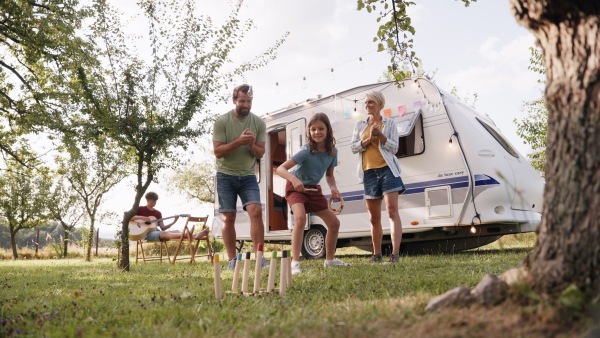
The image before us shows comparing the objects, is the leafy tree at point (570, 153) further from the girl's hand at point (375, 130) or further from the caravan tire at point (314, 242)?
the caravan tire at point (314, 242)

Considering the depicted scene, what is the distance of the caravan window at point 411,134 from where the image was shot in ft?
21.7

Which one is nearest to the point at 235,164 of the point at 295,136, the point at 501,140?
the point at 295,136

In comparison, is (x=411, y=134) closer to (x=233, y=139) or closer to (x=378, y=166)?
(x=378, y=166)

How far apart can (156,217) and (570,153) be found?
8.52 metres

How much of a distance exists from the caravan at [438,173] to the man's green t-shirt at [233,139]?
1.92 metres

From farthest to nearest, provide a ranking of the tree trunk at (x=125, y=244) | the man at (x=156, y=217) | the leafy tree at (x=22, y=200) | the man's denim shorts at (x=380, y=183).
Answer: the leafy tree at (x=22, y=200), the man at (x=156, y=217), the tree trunk at (x=125, y=244), the man's denim shorts at (x=380, y=183)

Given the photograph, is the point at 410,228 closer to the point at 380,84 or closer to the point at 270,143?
the point at 380,84

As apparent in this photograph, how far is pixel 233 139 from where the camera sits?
5.07 m

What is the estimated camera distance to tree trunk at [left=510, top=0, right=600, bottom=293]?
1.78m

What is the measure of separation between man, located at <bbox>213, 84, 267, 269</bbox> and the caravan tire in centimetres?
306

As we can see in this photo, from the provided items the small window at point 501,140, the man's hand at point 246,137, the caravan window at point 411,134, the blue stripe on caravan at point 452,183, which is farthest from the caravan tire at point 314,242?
the man's hand at point 246,137

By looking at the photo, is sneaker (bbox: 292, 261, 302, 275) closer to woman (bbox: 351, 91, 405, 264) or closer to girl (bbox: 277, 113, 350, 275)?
girl (bbox: 277, 113, 350, 275)

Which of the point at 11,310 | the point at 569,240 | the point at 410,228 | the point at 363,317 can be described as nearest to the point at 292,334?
the point at 363,317

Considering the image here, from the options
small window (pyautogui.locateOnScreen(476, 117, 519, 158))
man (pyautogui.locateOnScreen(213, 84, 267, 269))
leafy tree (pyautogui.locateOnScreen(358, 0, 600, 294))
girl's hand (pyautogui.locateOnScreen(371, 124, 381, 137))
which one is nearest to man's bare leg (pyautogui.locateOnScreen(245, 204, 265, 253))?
man (pyautogui.locateOnScreen(213, 84, 267, 269))
